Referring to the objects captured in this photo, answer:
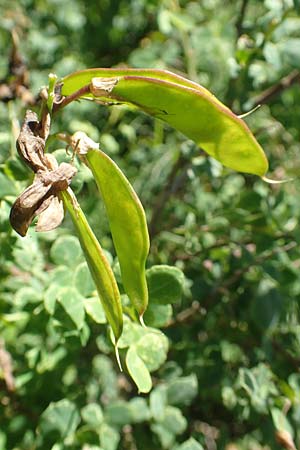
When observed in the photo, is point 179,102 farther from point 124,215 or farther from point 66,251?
point 66,251

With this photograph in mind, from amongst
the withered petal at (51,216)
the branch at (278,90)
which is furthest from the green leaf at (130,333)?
the branch at (278,90)

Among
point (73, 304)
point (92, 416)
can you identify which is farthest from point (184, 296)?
point (73, 304)

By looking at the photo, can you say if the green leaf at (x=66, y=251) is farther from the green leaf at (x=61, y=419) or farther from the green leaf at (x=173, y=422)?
the green leaf at (x=173, y=422)

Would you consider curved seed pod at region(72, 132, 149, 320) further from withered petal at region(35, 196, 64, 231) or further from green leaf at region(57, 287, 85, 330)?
green leaf at region(57, 287, 85, 330)

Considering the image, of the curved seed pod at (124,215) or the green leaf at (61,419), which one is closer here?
the curved seed pod at (124,215)

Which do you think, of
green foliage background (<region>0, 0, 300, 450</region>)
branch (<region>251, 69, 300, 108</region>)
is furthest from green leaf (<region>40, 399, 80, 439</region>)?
branch (<region>251, 69, 300, 108</region>)

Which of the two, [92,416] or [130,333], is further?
[92,416]
